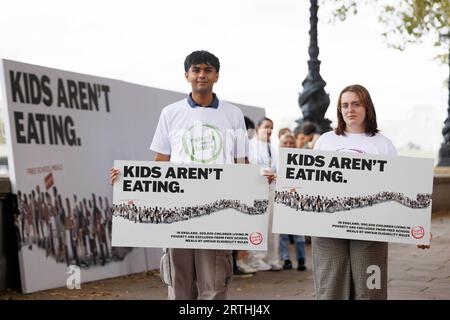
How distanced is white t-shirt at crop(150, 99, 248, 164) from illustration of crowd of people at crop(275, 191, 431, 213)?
462mm

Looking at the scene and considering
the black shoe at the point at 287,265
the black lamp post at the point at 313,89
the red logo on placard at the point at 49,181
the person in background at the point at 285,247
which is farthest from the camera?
the black lamp post at the point at 313,89

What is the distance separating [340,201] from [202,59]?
124cm

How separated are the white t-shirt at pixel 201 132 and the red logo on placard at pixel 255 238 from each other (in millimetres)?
507

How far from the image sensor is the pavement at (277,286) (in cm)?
796

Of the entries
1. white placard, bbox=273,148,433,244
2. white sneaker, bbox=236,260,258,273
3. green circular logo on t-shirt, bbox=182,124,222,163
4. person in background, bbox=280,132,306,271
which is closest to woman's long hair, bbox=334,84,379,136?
white placard, bbox=273,148,433,244

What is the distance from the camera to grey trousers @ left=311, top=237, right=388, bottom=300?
190 inches

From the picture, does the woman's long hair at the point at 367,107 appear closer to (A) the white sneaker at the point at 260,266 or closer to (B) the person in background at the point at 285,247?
(B) the person in background at the point at 285,247

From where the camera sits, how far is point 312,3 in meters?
13.5

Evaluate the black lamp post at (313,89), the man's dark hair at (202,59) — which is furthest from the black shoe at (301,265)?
the man's dark hair at (202,59)

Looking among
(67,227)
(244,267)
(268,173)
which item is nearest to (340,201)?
(268,173)

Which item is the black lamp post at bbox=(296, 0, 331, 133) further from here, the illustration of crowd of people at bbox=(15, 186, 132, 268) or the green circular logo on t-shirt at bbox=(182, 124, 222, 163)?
the green circular logo on t-shirt at bbox=(182, 124, 222, 163)

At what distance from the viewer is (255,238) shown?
495 centimetres
